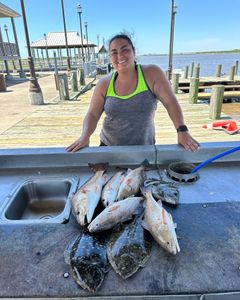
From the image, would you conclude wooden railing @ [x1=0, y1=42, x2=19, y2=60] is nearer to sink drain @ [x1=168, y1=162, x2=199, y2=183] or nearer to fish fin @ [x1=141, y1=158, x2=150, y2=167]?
fish fin @ [x1=141, y1=158, x2=150, y2=167]

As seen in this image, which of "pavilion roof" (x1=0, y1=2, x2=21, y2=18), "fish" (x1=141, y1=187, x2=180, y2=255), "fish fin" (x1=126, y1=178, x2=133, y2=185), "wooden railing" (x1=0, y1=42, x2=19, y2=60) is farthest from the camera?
"wooden railing" (x1=0, y1=42, x2=19, y2=60)

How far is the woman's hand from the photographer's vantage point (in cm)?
→ 205

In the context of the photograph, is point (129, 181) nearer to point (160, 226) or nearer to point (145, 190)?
point (145, 190)

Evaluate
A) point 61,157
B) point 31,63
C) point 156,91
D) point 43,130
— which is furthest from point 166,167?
point 31,63

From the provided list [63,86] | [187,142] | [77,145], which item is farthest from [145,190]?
[63,86]

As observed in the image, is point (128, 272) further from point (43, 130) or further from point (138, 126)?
point (43, 130)

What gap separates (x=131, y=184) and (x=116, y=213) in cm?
32

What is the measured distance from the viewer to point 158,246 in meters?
1.24

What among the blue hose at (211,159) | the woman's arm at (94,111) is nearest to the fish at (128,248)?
the blue hose at (211,159)

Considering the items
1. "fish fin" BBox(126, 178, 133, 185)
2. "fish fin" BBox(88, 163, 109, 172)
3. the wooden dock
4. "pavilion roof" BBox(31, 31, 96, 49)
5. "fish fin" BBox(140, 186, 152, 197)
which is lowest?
the wooden dock

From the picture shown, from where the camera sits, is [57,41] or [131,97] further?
[57,41]

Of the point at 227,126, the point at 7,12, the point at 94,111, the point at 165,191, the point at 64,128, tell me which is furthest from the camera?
the point at 7,12

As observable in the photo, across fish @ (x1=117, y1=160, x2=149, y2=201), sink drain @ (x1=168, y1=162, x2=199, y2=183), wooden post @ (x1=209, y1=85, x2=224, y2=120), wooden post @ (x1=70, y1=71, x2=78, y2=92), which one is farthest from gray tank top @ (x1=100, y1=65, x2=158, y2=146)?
wooden post @ (x1=70, y1=71, x2=78, y2=92)

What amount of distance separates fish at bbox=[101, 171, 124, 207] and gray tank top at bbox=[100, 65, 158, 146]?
73 cm
